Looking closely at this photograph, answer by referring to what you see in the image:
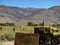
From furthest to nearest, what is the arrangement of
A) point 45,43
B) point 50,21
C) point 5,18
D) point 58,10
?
1. point 58,10
2. point 5,18
3. point 50,21
4. point 45,43

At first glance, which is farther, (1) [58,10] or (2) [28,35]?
(1) [58,10]

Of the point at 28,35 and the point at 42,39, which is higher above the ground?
the point at 28,35

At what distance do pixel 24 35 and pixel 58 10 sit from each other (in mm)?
138620

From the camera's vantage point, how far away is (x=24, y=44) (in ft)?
18.3

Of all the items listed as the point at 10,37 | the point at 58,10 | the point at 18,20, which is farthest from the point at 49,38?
the point at 58,10

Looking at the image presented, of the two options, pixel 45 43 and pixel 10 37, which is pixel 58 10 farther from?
pixel 45 43

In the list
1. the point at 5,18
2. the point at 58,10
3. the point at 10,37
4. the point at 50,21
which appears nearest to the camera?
the point at 10,37

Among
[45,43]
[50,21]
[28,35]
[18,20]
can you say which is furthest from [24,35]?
[18,20]

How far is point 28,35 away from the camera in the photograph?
5.64 m

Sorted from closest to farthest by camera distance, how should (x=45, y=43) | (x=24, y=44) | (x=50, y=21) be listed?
(x=24, y=44)
(x=45, y=43)
(x=50, y=21)

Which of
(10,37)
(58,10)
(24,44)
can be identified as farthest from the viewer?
(58,10)

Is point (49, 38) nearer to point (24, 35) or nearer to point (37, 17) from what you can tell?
point (24, 35)

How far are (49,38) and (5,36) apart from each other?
413 inches

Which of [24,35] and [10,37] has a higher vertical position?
[24,35]
